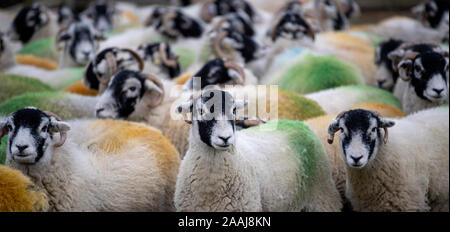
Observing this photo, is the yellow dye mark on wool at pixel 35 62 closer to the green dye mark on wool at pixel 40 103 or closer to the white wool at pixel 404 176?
the green dye mark on wool at pixel 40 103

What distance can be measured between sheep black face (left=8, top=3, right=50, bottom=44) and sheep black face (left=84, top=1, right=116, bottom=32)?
4.30ft

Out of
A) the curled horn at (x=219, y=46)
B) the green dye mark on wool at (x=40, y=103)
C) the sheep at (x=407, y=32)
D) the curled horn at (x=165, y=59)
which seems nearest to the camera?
the green dye mark on wool at (x=40, y=103)

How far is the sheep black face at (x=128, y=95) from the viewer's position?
6117mm

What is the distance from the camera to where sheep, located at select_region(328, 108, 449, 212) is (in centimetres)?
490

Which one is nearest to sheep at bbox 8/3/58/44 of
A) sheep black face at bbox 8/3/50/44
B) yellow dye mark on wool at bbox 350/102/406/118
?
sheep black face at bbox 8/3/50/44

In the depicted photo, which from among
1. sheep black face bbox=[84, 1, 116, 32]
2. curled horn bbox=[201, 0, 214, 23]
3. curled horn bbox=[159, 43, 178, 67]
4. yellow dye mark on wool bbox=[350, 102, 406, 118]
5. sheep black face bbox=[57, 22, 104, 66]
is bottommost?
yellow dye mark on wool bbox=[350, 102, 406, 118]

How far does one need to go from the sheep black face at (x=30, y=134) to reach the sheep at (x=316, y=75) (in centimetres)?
338

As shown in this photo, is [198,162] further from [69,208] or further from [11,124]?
[11,124]

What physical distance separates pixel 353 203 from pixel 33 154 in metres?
2.47

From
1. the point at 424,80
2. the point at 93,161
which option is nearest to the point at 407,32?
the point at 424,80

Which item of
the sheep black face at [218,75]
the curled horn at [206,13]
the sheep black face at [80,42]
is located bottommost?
the sheep black face at [218,75]

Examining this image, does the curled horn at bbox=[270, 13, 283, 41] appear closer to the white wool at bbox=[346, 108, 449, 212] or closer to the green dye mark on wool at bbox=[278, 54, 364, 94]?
the green dye mark on wool at bbox=[278, 54, 364, 94]

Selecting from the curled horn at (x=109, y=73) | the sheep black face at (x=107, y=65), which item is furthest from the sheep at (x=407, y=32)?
the curled horn at (x=109, y=73)
